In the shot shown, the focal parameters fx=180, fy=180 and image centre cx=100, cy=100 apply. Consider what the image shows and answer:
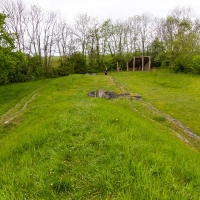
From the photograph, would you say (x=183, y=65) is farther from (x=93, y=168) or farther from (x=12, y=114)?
(x=93, y=168)

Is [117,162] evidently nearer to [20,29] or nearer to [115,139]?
[115,139]

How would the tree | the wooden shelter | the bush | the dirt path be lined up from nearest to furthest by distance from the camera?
the dirt path, the tree, the bush, the wooden shelter

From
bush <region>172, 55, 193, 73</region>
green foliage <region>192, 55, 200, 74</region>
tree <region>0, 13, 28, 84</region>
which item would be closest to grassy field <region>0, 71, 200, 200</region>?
tree <region>0, 13, 28, 84</region>

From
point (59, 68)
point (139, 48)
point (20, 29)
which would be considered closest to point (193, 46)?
point (139, 48)

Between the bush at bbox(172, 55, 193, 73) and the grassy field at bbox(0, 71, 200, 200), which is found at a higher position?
the bush at bbox(172, 55, 193, 73)

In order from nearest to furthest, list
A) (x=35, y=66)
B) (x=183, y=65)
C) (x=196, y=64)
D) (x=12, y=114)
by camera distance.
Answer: (x=12, y=114) < (x=196, y=64) < (x=183, y=65) < (x=35, y=66)

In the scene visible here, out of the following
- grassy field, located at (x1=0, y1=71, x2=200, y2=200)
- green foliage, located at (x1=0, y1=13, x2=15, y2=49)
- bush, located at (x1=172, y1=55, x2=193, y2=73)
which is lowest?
grassy field, located at (x1=0, y1=71, x2=200, y2=200)

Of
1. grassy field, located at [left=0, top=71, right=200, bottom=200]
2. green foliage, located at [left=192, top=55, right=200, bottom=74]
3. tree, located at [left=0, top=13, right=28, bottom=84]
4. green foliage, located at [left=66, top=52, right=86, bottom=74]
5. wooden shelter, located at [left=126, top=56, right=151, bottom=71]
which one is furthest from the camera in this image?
green foliage, located at [left=66, top=52, right=86, bottom=74]

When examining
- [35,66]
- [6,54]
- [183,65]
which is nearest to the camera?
[6,54]

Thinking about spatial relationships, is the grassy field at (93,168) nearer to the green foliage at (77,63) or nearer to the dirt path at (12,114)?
the dirt path at (12,114)

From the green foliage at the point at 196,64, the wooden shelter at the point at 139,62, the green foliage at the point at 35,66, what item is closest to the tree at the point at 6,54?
the green foliage at the point at 35,66

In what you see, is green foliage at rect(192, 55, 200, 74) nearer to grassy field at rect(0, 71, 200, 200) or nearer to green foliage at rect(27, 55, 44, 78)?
green foliage at rect(27, 55, 44, 78)

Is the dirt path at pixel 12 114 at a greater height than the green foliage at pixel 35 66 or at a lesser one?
lesser

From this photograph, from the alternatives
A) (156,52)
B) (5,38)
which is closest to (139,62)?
(156,52)
